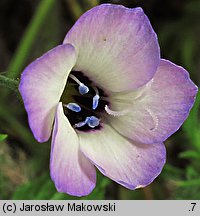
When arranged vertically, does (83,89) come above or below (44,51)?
above

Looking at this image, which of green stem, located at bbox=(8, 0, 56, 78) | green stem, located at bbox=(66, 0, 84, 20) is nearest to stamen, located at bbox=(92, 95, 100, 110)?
green stem, located at bbox=(8, 0, 56, 78)

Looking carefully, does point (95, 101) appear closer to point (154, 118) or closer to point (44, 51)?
point (154, 118)

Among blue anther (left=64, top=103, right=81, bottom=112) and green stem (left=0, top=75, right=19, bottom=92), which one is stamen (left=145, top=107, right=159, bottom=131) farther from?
green stem (left=0, top=75, right=19, bottom=92)

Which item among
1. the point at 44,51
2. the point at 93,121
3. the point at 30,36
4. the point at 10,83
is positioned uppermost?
the point at 10,83

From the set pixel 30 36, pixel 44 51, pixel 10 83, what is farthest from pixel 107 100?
pixel 44 51

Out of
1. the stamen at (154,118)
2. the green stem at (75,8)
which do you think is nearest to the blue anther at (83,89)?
the stamen at (154,118)

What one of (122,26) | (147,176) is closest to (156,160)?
(147,176)

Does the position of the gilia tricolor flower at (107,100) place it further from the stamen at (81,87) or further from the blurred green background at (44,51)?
the blurred green background at (44,51)
